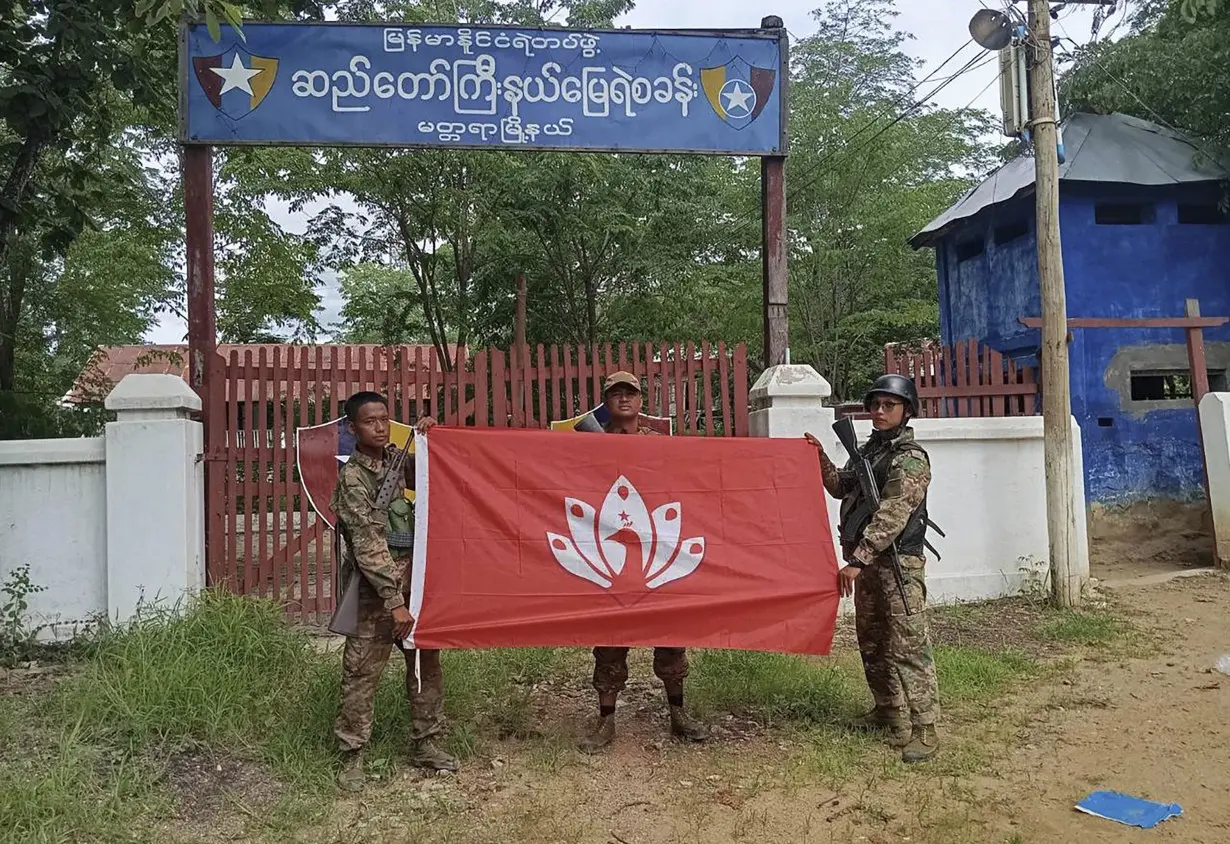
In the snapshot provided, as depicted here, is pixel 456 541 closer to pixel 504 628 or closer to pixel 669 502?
pixel 504 628

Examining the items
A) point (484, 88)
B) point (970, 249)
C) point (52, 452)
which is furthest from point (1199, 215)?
point (52, 452)

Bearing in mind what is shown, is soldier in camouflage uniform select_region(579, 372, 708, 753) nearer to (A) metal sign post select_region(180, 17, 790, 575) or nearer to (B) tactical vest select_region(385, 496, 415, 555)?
(B) tactical vest select_region(385, 496, 415, 555)

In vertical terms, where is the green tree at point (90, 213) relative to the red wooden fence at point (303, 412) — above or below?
above

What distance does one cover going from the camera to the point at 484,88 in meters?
6.11

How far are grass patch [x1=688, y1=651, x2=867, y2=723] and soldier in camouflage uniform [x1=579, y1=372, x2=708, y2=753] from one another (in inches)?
14.1

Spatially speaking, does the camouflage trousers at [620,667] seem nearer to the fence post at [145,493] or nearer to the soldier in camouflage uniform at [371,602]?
the soldier in camouflage uniform at [371,602]

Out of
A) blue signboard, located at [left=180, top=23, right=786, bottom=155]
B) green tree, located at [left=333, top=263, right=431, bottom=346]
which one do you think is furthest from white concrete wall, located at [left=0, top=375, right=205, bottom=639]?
green tree, located at [left=333, top=263, right=431, bottom=346]

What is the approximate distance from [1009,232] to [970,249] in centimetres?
81

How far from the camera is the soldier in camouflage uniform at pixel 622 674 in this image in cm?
417

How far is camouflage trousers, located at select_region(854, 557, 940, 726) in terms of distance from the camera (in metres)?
4.05

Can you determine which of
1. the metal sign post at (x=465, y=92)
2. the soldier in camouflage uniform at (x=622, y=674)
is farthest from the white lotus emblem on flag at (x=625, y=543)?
the metal sign post at (x=465, y=92)

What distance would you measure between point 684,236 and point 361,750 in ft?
31.3

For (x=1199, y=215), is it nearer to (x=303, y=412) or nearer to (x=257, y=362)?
(x=303, y=412)

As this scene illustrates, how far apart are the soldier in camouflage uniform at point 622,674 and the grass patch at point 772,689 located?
1.18 ft
